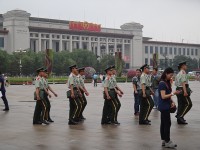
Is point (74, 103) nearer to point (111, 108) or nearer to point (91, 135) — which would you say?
point (111, 108)

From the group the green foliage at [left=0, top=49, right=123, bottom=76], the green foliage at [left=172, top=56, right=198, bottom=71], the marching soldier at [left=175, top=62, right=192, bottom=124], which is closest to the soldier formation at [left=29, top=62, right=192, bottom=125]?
the marching soldier at [left=175, top=62, right=192, bottom=124]

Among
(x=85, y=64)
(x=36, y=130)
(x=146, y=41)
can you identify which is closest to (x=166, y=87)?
(x=36, y=130)

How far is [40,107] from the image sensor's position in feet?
34.5

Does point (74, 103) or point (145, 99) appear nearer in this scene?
point (145, 99)

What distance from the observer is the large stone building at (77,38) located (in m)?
81.4

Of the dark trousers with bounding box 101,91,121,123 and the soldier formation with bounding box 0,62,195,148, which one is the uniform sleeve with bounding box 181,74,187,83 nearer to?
the soldier formation with bounding box 0,62,195,148

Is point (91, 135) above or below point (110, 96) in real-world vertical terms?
below

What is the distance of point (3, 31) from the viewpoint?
80.2 m

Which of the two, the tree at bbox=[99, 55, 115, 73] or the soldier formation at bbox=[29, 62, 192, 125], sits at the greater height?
the tree at bbox=[99, 55, 115, 73]

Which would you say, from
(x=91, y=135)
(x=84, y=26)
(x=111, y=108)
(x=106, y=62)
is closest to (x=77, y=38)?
(x=84, y=26)

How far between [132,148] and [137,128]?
8.13ft

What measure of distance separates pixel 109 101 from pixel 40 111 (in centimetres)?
183

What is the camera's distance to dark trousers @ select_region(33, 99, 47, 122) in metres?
10.4

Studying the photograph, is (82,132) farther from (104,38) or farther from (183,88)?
(104,38)
